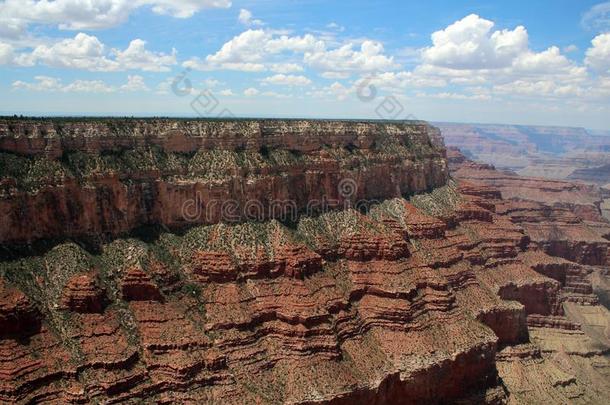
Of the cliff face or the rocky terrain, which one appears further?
the cliff face

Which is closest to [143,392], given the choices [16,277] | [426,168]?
[16,277]

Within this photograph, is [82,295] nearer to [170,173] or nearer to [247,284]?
[247,284]

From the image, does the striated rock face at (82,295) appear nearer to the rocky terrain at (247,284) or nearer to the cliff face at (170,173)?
the rocky terrain at (247,284)

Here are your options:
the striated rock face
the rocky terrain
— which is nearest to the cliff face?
the rocky terrain

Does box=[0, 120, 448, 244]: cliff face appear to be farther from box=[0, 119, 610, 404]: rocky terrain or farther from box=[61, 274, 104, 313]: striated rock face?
box=[61, 274, 104, 313]: striated rock face

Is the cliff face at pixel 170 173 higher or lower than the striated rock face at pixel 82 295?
higher

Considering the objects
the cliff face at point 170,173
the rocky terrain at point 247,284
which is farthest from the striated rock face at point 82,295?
the cliff face at point 170,173

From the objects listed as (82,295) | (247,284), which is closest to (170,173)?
(247,284)
